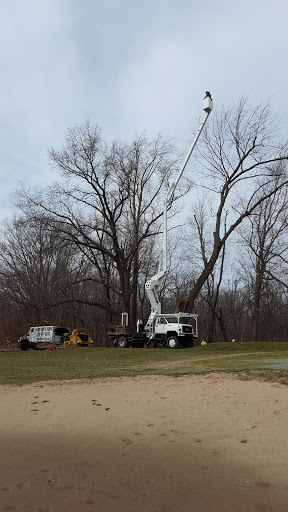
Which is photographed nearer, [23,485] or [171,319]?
[23,485]

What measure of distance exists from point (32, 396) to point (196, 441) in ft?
15.4

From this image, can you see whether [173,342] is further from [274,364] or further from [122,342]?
[274,364]

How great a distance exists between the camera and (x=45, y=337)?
30.2 m

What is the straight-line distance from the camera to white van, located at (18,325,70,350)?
2978 cm

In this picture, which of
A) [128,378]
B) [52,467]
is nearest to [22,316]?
[128,378]

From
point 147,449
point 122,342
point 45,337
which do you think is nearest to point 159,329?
point 122,342

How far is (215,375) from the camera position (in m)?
11.2

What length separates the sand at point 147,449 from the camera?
403 centimetres

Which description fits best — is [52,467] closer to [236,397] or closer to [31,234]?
[236,397]

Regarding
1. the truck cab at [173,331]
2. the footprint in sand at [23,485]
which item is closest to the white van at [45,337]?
the truck cab at [173,331]

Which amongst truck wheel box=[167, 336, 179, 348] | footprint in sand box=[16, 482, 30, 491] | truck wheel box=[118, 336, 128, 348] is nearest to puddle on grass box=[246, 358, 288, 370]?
footprint in sand box=[16, 482, 30, 491]

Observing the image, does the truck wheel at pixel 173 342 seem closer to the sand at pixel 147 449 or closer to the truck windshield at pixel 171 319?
the truck windshield at pixel 171 319

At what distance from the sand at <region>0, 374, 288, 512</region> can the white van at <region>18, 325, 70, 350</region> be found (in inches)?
813

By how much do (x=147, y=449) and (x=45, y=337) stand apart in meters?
25.7
